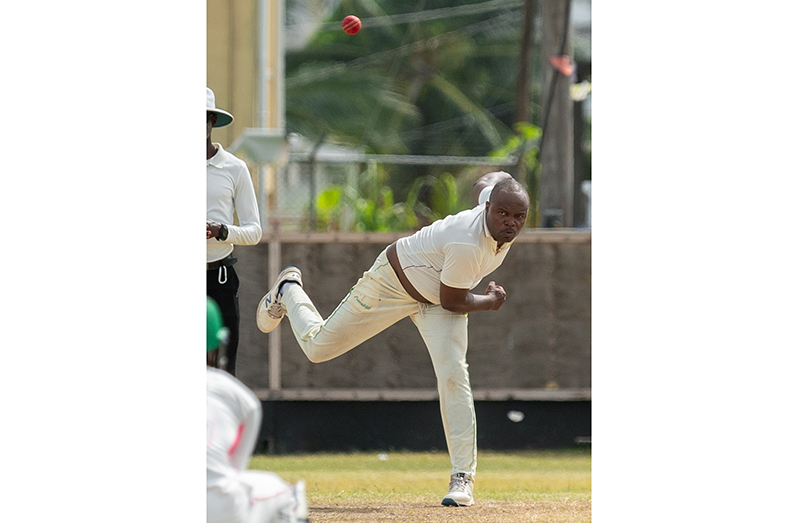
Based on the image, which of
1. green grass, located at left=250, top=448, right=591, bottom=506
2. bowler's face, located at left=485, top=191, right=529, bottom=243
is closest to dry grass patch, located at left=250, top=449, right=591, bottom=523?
green grass, located at left=250, top=448, right=591, bottom=506

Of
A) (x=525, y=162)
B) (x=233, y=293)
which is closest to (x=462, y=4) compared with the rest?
(x=525, y=162)

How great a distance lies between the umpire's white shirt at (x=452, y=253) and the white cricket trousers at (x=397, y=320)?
11 cm

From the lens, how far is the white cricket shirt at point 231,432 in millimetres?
3568

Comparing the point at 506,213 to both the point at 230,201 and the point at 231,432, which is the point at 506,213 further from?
the point at 231,432

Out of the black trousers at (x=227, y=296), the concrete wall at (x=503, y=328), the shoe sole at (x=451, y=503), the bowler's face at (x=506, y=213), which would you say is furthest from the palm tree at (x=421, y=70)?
the shoe sole at (x=451, y=503)

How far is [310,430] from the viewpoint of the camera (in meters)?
8.64

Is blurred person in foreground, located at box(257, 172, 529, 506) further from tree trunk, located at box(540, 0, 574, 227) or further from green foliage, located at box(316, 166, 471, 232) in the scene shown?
green foliage, located at box(316, 166, 471, 232)

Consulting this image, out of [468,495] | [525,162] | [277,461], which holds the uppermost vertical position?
[525,162]

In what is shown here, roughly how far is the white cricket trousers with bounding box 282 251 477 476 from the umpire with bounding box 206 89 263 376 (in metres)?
0.32

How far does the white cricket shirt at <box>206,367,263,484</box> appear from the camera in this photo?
3.57 metres

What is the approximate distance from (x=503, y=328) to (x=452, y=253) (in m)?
4.10

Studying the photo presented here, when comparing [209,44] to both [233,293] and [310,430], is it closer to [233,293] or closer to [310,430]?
[310,430]

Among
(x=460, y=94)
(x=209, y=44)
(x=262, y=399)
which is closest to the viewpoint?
(x=262, y=399)
